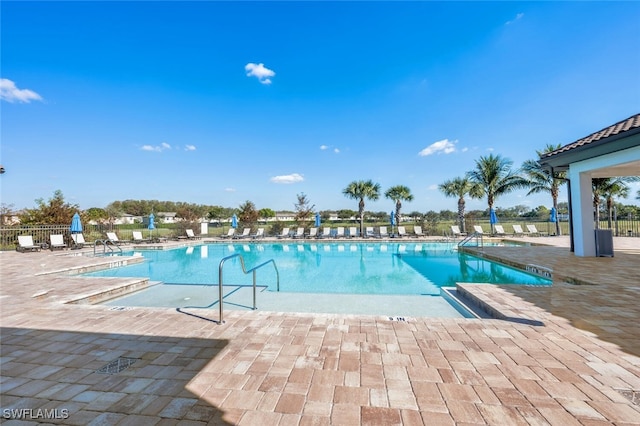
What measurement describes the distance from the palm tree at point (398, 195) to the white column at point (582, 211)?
1284 cm

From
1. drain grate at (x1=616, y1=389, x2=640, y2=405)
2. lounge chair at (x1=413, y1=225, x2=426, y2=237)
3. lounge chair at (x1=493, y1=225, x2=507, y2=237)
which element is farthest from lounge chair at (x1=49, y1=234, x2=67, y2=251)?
lounge chair at (x1=493, y1=225, x2=507, y2=237)

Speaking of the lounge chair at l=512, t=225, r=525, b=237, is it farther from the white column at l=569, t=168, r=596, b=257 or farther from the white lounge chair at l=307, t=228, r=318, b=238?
the white lounge chair at l=307, t=228, r=318, b=238

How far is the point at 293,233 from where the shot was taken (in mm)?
19984

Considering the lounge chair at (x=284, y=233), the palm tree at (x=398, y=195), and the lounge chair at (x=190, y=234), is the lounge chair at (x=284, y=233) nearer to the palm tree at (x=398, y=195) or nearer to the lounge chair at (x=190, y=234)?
the lounge chair at (x=190, y=234)

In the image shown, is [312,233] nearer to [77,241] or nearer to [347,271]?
[347,271]

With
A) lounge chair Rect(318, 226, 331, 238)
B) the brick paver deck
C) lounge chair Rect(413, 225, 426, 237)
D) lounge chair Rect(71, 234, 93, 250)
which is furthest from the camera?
lounge chair Rect(318, 226, 331, 238)

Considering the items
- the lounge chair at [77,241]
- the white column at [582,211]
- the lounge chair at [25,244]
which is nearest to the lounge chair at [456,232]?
the white column at [582,211]

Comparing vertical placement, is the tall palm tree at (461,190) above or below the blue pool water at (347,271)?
above

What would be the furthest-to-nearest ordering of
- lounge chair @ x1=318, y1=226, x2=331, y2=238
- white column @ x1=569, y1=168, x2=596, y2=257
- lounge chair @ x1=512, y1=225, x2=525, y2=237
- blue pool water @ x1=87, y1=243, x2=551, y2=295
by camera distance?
1. lounge chair @ x1=318, y1=226, x2=331, y2=238
2. lounge chair @ x1=512, y1=225, x2=525, y2=237
3. white column @ x1=569, y1=168, x2=596, y2=257
4. blue pool water @ x1=87, y1=243, x2=551, y2=295

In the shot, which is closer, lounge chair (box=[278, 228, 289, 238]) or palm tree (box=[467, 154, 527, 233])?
palm tree (box=[467, 154, 527, 233])

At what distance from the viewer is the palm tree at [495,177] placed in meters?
18.0

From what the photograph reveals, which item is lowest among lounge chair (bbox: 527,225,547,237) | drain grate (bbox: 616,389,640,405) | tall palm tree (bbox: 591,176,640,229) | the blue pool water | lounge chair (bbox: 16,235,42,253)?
the blue pool water

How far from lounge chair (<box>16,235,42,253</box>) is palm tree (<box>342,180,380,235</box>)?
704 inches

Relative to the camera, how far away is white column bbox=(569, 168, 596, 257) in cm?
787
